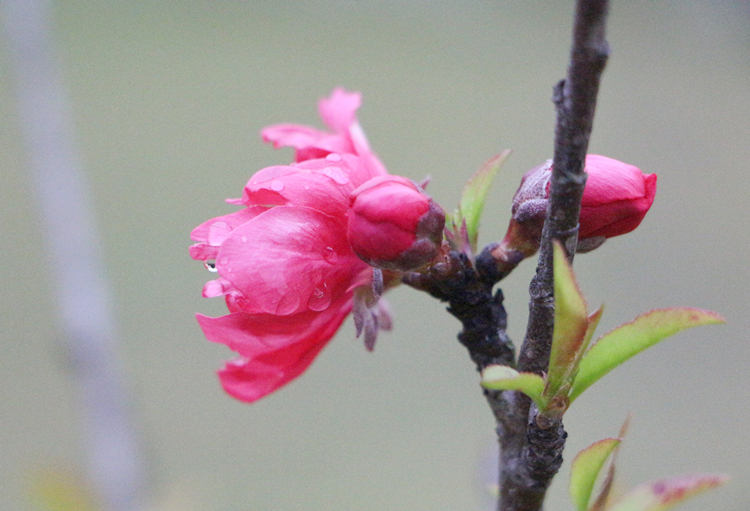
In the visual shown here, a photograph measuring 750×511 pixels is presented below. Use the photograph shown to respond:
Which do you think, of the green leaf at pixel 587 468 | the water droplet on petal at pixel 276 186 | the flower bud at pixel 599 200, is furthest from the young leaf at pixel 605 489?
the water droplet on petal at pixel 276 186

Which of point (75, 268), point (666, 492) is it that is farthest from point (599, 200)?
point (75, 268)

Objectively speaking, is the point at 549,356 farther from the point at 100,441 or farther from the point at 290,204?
the point at 100,441

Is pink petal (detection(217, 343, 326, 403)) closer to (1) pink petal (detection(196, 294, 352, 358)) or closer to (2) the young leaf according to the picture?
(1) pink petal (detection(196, 294, 352, 358))

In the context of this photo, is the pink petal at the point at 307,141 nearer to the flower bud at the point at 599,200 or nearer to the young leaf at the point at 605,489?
the flower bud at the point at 599,200

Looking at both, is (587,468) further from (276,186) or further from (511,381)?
(276,186)

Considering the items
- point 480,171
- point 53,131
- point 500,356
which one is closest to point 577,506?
point 500,356

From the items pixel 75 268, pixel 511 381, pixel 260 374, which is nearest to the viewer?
pixel 511 381
